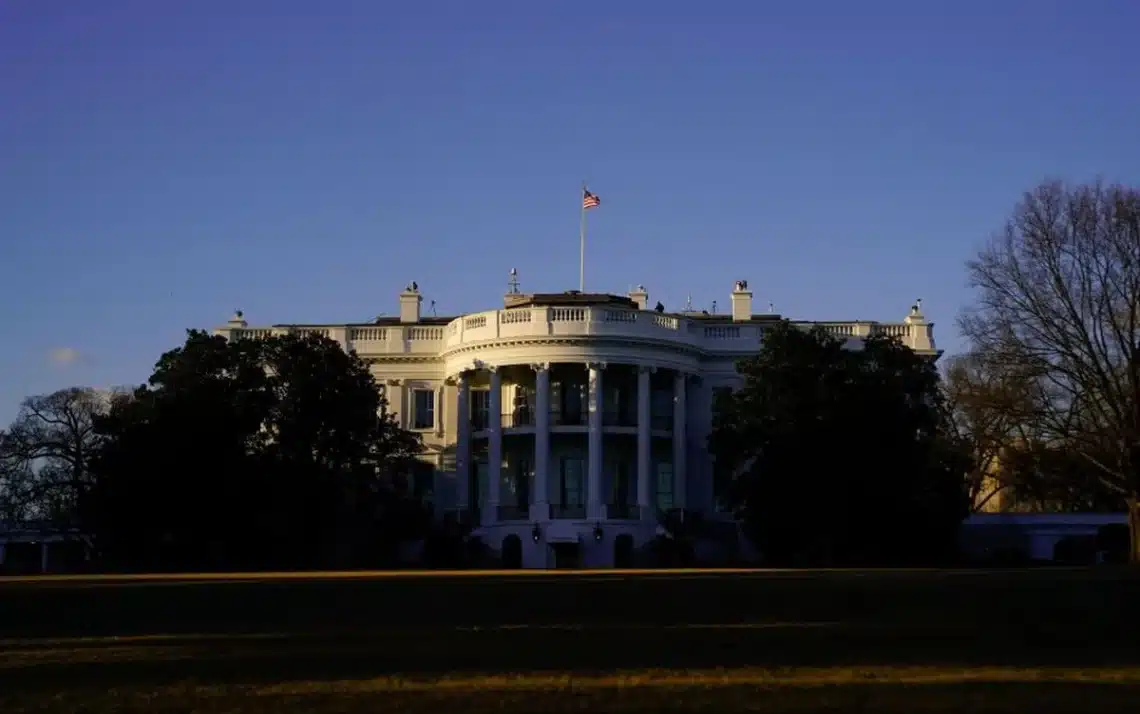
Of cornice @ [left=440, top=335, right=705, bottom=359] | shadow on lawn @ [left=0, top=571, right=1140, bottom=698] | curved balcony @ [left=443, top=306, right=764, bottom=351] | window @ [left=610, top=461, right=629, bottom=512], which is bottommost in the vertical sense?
shadow on lawn @ [left=0, top=571, right=1140, bottom=698]

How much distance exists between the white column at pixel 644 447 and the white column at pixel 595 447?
73.6 inches

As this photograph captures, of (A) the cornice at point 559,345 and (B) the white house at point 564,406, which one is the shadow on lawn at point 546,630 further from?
(A) the cornice at point 559,345

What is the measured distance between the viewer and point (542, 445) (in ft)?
220

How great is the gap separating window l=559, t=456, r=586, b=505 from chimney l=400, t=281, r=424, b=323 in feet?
44.8

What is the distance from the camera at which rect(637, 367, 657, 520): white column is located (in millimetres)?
67188

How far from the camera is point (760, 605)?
25109 millimetres

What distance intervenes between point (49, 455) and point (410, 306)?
2174 cm

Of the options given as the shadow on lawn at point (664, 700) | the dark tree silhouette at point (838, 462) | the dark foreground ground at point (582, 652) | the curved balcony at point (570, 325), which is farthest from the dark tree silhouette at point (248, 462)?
the shadow on lawn at point (664, 700)

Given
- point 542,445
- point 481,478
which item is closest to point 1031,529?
point 542,445

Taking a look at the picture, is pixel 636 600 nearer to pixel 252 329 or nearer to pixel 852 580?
pixel 852 580

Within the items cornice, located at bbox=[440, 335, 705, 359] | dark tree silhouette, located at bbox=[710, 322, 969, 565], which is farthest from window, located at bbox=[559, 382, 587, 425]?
dark tree silhouette, located at bbox=[710, 322, 969, 565]

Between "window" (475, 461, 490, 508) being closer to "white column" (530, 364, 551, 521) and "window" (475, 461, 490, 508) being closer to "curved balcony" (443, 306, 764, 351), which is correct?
"white column" (530, 364, 551, 521)

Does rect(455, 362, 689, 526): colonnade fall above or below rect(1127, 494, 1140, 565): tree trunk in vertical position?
above

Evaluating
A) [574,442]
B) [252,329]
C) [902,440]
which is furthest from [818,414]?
[252,329]
